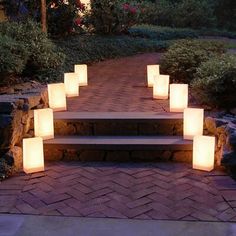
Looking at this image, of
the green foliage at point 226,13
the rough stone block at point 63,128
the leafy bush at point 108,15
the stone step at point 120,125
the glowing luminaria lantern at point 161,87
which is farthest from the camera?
the green foliage at point 226,13

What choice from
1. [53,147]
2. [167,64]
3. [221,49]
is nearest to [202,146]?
[53,147]

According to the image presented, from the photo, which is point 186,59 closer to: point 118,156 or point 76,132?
point 76,132

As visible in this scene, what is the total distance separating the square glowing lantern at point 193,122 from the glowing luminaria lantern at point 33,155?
165 centimetres

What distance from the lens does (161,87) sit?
21.6 ft

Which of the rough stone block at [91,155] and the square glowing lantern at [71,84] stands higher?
the square glowing lantern at [71,84]

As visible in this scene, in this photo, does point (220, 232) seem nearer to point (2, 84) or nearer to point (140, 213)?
point (140, 213)

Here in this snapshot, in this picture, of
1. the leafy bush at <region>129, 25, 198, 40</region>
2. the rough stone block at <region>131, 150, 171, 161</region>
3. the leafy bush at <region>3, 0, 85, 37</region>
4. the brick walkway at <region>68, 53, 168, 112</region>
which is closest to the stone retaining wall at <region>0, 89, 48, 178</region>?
the brick walkway at <region>68, 53, 168, 112</region>

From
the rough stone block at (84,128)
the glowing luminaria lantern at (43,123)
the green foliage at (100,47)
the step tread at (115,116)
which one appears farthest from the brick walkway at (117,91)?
the glowing luminaria lantern at (43,123)

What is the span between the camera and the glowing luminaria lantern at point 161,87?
21.5ft

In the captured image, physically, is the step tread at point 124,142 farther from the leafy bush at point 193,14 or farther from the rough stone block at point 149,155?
the leafy bush at point 193,14

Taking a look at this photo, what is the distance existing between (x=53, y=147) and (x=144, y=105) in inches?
64.0

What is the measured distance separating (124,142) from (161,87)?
188 cm

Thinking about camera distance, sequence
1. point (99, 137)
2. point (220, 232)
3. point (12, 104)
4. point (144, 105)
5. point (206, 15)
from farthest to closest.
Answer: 1. point (206, 15)
2. point (144, 105)
3. point (99, 137)
4. point (12, 104)
5. point (220, 232)

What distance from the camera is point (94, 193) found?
411 centimetres
